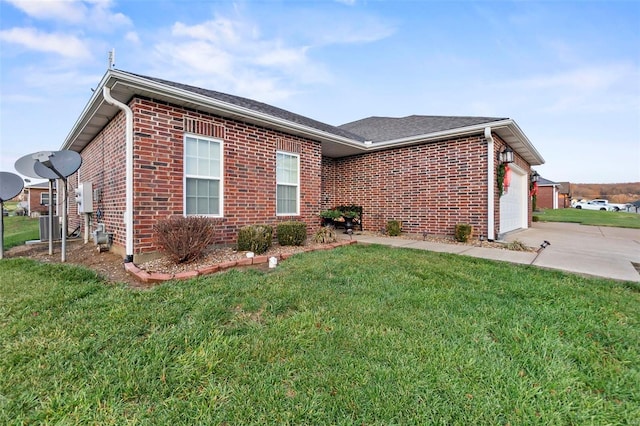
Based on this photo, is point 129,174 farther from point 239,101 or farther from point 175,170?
point 239,101

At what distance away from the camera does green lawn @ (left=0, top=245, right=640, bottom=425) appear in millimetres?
1478

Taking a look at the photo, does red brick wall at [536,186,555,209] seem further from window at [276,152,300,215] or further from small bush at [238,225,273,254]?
small bush at [238,225,273,254]

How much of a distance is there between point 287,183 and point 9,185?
234 inches

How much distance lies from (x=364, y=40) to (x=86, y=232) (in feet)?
32.0

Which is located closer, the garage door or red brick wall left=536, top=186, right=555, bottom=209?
the garage door

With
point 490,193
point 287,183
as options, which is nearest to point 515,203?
point 490,193

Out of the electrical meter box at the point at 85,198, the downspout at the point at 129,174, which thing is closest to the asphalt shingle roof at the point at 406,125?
the downspout at the point at 129,174

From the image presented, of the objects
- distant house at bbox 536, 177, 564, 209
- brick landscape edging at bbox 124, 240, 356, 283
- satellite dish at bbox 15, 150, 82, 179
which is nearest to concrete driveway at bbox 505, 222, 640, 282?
brick landscape edging at bbox 124, 240, 356, 283

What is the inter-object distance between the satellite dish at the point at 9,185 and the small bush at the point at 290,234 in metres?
5.75

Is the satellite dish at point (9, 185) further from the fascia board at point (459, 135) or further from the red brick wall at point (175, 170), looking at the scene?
the fascia board at point (459, 135)

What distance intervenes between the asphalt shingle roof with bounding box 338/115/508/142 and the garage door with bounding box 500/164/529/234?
8.30ft

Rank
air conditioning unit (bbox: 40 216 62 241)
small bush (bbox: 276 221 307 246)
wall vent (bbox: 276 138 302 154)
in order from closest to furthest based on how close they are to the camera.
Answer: small bush (bbox: 276 221 307 246) → wall vent (bbox: 276 138 302 154) → air conditioning unit (bbox: 40 216 62 241)

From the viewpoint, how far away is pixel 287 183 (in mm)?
6855

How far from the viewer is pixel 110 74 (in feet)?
13.3
